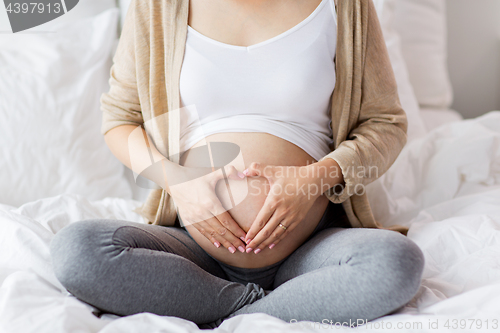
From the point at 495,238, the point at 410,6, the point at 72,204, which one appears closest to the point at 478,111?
the point at 410,6

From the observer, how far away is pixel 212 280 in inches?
27.1

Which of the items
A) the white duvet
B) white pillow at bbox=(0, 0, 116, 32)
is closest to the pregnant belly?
the white duvet

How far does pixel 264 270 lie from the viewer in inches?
30.9

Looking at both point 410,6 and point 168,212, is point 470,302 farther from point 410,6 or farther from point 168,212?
point 410,6

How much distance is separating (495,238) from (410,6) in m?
1.28

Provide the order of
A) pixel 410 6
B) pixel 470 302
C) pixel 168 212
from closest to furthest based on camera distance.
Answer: pixel 470 302, pixel 168 212, pixel 410 6

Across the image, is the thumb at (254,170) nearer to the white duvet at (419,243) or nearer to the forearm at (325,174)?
the forearm at (325,174)

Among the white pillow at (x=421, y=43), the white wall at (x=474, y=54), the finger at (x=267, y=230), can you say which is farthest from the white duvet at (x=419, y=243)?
the white wall at (x=474, y=54)

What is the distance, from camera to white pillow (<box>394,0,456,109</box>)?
168 centimetres

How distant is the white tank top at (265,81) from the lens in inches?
31.5

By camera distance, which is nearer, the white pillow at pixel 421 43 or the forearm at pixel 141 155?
the forearm at pixel 141 155

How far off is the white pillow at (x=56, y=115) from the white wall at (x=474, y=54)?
175 centimetres

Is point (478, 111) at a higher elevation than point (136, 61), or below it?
below

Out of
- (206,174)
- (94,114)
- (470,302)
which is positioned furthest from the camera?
(94,114)
